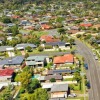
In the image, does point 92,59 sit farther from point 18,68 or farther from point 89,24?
point 89,24

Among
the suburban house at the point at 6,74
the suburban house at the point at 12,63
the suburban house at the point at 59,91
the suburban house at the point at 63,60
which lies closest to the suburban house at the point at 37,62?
Result: the suburban house at the point at 12,63

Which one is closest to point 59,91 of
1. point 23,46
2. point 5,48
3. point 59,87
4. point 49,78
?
point 59,87

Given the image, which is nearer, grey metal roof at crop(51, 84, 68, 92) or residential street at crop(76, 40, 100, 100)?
residential street at crop(76, 40, 100, 100)

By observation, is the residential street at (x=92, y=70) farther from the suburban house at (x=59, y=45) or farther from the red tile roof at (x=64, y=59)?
the red tile roof at (x=64, y=59)

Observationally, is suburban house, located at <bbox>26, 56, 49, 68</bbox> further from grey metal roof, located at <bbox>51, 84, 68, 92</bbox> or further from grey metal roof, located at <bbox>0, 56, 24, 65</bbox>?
grey metal roof, located at <bbox>51, 84, 68, 92</bbox>

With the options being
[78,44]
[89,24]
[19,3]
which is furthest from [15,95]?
[19,3]

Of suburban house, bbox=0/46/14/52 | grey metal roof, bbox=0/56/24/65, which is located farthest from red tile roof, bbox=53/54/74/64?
suburban house, bbox=0/46/14/52

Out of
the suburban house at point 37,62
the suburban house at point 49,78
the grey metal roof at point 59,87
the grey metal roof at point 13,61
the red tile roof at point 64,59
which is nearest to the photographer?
the grey metal roof at point 59,87
